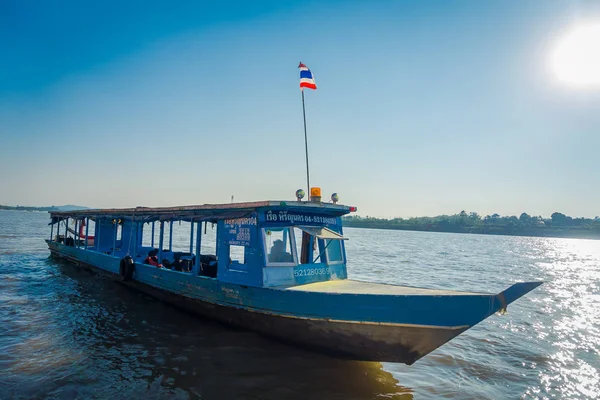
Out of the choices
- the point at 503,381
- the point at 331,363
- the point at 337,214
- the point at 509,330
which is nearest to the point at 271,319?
the point at 331,363

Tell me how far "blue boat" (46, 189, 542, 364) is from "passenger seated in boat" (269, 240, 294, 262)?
2 centimetres

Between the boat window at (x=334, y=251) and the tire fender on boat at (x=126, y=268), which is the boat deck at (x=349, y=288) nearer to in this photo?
the boat window at (x=334, y=251)

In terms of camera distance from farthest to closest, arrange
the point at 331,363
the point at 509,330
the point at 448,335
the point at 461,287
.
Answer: the point at 461,287 → the point at 509,330 → the point at 331,363 → the point at 448,335

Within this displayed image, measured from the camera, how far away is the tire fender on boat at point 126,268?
526 inches

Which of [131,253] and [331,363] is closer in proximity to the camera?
[331,363]

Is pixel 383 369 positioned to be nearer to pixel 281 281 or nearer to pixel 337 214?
pixel 281 281

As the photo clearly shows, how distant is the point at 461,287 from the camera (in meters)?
19.5

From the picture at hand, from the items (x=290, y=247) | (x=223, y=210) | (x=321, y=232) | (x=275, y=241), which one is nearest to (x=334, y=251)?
(x=321, y=232)

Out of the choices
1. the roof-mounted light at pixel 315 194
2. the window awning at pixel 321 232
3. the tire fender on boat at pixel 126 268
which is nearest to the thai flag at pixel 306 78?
the roof-mounted light at pixel 315 194

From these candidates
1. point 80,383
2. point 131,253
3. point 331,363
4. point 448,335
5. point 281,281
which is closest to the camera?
point 448,335

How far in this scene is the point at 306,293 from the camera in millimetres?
7363

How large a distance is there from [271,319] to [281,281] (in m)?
0.83

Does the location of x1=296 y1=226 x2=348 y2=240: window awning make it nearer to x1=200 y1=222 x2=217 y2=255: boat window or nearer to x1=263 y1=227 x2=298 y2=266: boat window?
x1=263 y1=227 x2=298 y2=266: boat window

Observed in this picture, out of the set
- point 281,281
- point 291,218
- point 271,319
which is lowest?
point 271,319
